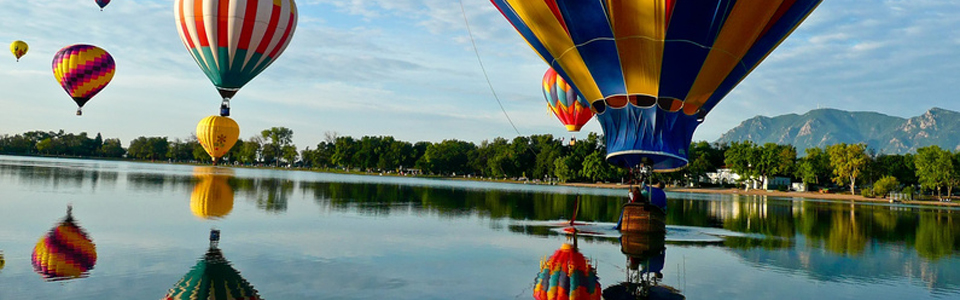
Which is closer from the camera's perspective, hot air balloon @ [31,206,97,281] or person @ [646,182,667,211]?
hot air balloon @ [31,206,97,281]

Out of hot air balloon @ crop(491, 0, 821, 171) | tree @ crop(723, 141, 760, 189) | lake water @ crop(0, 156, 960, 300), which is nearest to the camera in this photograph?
lake water @ crop(0, 156, 960, 300)

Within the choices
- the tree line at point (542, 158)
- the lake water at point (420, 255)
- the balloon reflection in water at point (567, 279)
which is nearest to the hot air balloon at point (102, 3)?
the lake water at point (420, 255)

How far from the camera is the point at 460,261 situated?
10773 mm

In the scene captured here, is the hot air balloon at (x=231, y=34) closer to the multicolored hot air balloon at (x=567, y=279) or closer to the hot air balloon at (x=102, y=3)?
the hot air balloon at (x=102, y=3)

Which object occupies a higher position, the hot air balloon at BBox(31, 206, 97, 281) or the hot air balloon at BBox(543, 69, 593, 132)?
the hot air balloon at BBox(543, 69, 593, 132)

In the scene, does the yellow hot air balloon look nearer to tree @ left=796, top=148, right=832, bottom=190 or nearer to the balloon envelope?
the balloon envelope

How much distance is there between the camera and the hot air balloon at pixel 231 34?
21219 mm

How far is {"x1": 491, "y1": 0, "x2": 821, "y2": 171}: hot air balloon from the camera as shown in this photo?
13.3 metres

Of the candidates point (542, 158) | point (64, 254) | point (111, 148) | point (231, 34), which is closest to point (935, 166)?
point (542, 158)

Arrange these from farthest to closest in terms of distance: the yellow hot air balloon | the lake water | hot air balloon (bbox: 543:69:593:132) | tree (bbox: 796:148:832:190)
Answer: tree (bbox: 796:148:832:190) → the yellow hot air balloon → hot air balloon (bbox: 543:69:593:132) → the lake water

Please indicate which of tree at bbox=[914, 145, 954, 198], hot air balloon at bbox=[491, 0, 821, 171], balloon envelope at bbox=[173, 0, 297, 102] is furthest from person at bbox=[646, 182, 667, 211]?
tree at bbox=[914, 145, 954, 198]

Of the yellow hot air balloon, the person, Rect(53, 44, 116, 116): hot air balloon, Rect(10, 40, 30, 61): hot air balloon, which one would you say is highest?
Rect(10, 40, 30, 61): hot air balloon

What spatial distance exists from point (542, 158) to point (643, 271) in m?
85.4

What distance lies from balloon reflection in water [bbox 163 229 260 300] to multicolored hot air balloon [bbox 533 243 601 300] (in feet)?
12.0
